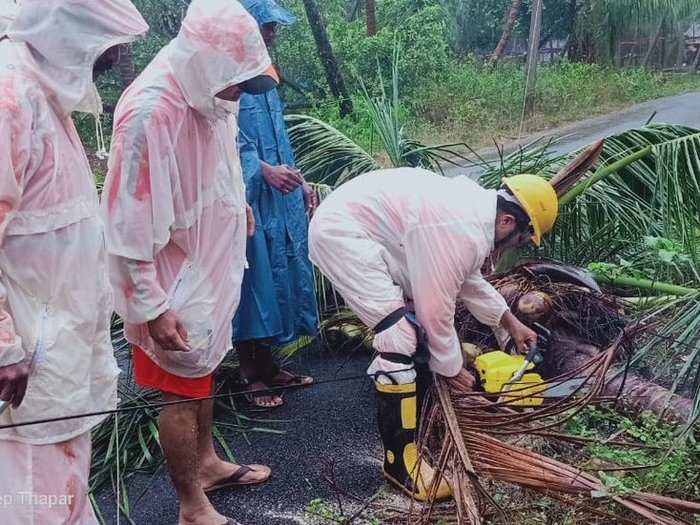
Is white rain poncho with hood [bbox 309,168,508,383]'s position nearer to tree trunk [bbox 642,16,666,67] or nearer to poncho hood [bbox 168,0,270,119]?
poncho hood [bbox 168,0,270,119]

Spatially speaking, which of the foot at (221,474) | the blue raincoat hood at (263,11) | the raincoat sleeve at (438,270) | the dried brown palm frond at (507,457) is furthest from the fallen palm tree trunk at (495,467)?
the blue raincoat hood at (263,11)

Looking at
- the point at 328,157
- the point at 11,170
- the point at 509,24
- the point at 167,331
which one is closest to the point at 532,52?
the point at 509,24

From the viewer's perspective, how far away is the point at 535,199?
2844mm

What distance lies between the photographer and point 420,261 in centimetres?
275

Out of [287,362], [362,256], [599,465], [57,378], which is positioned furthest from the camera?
[287,362]

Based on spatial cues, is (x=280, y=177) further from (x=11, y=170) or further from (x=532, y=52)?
(x=532, y=52)

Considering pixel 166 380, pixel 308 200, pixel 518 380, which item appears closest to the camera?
pixel 166 380

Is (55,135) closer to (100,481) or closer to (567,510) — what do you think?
(100,481)

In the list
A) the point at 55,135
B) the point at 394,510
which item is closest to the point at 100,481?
the point at 394,510

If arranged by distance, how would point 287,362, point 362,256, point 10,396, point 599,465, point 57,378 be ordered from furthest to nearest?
point 287,362, point 362,256, point 599,465, point 57,378, point 10,396

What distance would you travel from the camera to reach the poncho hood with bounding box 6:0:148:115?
181 centimetres

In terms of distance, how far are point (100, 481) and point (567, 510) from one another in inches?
69.7

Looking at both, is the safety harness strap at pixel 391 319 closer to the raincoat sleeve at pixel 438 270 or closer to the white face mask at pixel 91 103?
the raincoat sleeve at pixel 438 270

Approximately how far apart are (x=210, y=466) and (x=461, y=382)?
3.31ft
